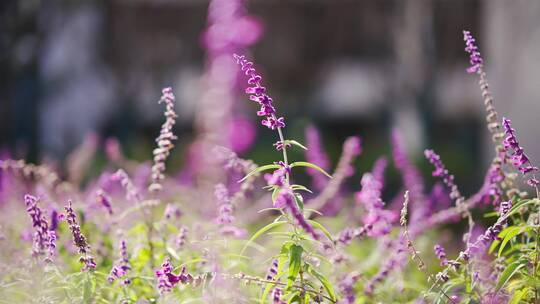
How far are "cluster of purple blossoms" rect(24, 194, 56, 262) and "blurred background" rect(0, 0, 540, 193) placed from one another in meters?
10.8

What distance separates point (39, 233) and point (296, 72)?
822 inches

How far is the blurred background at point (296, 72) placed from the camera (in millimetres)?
14273

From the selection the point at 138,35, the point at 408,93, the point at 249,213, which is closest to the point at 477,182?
the point at 408,93

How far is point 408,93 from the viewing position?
53.2ft

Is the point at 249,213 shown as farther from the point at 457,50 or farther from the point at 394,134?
the point at 457,50

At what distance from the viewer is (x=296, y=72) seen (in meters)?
23.9

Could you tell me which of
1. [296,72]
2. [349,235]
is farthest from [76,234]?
[296,72]

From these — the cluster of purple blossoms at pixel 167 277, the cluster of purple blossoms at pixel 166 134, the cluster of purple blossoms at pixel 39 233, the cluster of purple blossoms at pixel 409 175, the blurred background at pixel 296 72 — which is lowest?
the cluster of purple blossoms at pixel 167 277

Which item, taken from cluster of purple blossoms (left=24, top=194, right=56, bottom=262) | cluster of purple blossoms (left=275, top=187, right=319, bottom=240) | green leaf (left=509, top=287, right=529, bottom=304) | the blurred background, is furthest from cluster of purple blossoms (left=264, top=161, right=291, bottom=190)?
the blurred background

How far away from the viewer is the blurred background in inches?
562

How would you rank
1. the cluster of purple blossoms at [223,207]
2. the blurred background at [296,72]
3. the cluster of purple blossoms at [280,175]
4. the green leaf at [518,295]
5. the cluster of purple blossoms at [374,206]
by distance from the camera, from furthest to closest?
the blurred background at [296,72]
the cluster of purple blossoms at [374,206]
the cluster of purple blossoms at [223,207]
the green leaf at [518,295]
the cluster of purple blossoms at [280,175]

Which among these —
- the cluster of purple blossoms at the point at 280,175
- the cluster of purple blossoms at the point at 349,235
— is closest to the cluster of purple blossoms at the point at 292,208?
the cluster of purple blossoms at the point at 280,175

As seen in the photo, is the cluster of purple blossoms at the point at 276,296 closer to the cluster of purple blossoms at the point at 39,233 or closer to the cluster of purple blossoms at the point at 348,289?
the cluster of purple blossoms at the point at 348,289

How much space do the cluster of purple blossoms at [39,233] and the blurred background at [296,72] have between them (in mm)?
10784
